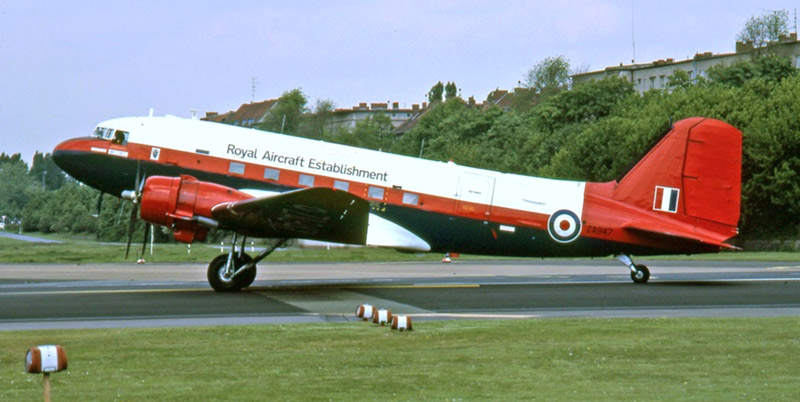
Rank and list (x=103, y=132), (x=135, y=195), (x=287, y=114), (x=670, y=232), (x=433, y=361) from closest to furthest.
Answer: (x=433, y=361) → (x=135, y=195) → (x=103, y=132) → (x=670, y=232) → (x=287, y=114)

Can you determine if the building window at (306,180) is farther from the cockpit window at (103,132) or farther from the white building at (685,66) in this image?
the white building at (685,66)

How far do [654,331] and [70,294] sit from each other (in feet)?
47.1

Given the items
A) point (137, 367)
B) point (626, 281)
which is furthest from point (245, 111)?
point (137, 367)

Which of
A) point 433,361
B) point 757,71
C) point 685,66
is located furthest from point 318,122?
point 433,361

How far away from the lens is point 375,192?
26.3 meters

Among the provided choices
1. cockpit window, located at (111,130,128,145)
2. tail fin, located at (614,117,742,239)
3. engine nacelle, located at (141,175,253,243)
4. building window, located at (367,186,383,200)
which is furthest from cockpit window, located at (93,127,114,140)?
tail fin, located at (614,117,742,239)

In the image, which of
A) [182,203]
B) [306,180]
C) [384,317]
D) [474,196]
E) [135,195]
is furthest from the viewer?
[474,196]

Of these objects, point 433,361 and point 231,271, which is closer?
point 433,361

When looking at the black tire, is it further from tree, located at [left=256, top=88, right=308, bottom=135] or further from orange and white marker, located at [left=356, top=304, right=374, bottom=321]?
tree, located at [left=256, top=88, right=308, bottom=135]

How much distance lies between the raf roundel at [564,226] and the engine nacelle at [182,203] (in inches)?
333

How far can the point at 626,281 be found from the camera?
94.9 ft

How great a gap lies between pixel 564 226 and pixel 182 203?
1016 cm

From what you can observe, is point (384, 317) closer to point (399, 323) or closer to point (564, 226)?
point (399, 323)

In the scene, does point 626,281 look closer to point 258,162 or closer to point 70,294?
point 258,162
